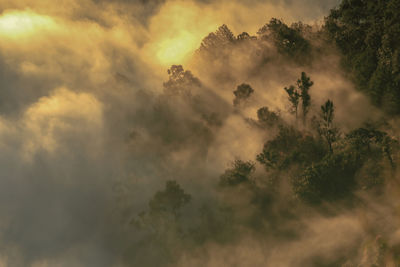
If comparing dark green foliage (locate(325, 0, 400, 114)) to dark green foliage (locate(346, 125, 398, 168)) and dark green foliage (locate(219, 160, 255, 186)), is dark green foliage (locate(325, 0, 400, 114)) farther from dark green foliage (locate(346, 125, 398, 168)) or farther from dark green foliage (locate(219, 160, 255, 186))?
dark green foliage (locate(219, 160, 255, 186))

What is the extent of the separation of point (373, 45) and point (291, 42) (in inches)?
1118

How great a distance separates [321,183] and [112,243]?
321 feet

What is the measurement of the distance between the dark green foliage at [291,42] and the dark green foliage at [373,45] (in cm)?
1571

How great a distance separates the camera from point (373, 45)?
2276 inches

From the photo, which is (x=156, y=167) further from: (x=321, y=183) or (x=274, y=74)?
(x=321, y=183)

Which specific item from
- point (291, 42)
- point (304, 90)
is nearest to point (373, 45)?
point (304, 90)

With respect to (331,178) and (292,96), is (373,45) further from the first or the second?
(331,178)

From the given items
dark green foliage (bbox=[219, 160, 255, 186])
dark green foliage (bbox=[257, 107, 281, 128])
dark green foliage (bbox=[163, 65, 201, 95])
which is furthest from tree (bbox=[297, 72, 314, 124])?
dark green foliage (bbox=[163, 65, 201, 95])

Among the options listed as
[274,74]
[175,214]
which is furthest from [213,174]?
[274,74]

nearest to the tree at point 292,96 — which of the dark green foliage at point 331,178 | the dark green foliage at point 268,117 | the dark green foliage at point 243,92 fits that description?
the dark green foliage at point 268,117

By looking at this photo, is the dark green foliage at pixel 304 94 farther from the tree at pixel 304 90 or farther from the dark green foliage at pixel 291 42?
the dark green foliage at pixel 291 42

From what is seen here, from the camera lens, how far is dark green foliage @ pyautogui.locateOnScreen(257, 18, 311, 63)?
8331cm

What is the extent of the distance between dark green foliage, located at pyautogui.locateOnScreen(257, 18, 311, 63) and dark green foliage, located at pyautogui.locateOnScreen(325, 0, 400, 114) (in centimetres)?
1571

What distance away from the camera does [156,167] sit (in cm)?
11762
